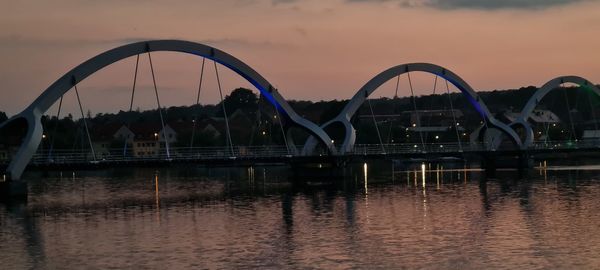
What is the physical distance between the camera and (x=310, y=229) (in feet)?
139

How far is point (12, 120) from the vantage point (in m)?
61.5

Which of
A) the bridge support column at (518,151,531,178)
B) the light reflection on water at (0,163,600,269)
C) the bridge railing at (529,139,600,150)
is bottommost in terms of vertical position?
the light reflection on water at (0,163,600,269)

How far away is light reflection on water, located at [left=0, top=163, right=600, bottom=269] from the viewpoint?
107ft

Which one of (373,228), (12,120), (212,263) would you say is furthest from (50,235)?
(12,120)

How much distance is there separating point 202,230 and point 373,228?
832 centimetres

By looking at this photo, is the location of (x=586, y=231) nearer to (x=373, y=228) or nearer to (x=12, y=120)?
(x=373, y=228)

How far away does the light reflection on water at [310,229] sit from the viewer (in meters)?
32.7

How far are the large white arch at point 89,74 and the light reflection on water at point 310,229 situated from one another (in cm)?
369

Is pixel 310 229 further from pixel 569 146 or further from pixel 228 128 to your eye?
pixel 569 146

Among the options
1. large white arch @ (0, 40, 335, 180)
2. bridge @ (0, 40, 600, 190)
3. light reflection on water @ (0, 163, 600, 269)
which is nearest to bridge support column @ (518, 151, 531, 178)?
bridge @ (0, 40, 600, 190)

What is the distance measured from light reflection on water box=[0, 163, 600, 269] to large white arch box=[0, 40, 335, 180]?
3.69 metres

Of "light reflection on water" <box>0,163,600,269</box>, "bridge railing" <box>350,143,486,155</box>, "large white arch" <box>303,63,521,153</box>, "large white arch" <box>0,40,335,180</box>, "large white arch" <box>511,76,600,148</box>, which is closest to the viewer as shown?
"light reflection on water" <box>0,163,600,269</box>

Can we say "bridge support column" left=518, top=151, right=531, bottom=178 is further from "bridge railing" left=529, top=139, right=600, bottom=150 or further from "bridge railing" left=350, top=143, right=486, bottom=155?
"bridge railing" left=350, top=143, right=486, bottom=155

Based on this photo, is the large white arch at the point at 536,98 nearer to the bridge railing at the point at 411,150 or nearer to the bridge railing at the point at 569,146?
the bridge railing at the point at 569,146
